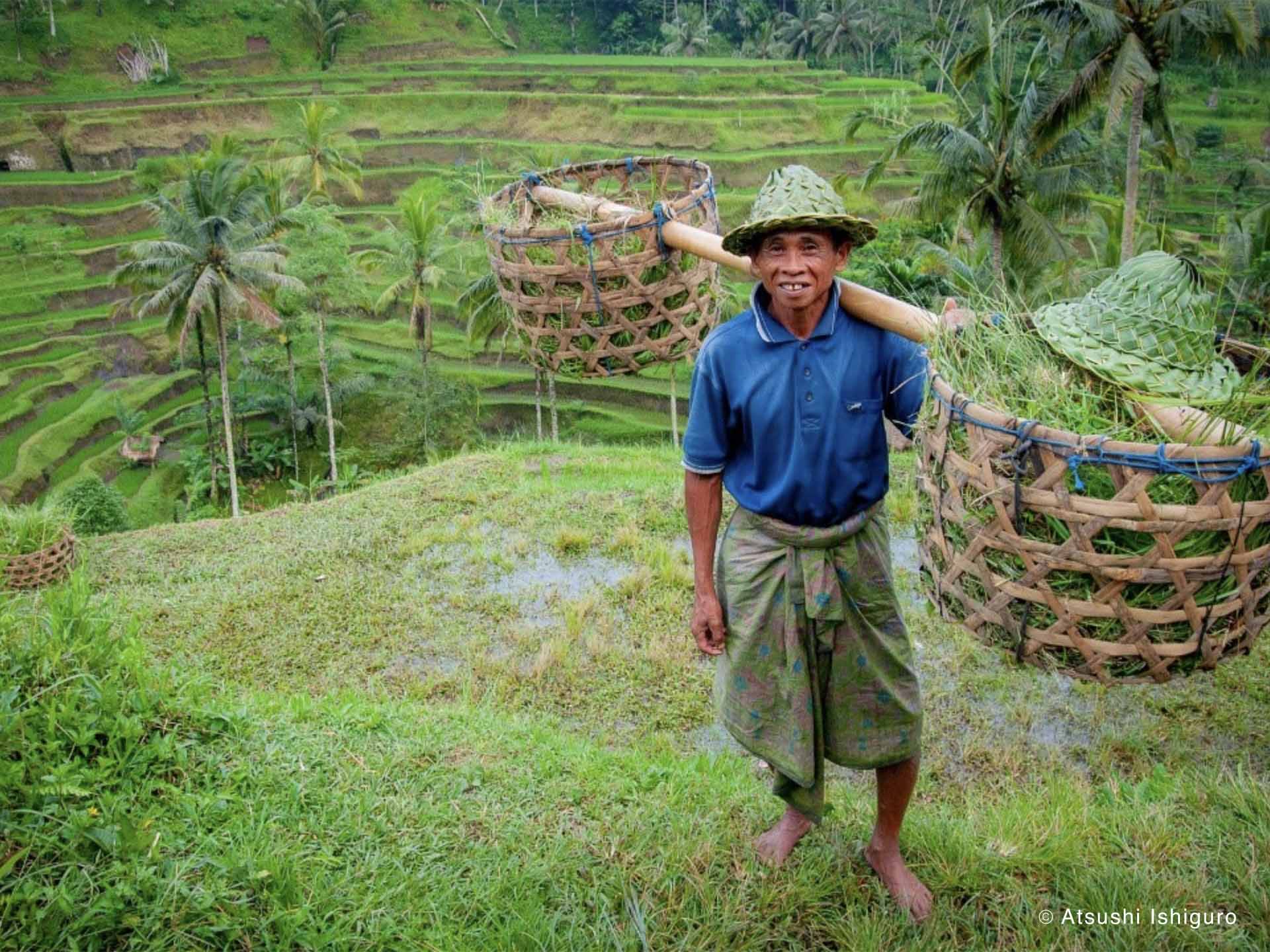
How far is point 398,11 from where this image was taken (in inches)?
1564

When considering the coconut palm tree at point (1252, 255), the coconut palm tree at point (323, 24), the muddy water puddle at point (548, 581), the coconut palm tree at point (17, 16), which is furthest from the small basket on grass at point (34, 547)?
the coconut palm tree at point (323, 24)

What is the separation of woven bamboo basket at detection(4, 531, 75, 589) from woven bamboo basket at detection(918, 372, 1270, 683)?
764 centimetres

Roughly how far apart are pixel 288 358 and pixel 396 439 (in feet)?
9.58

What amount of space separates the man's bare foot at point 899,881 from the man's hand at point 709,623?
2.12 feet

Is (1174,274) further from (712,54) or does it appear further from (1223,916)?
(712,54)

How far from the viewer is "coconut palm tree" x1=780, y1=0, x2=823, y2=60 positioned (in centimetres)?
4100

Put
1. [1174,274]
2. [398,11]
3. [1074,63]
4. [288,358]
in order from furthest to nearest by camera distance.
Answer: [398,11] < [288,358] < [1074,63] < [1174,274]

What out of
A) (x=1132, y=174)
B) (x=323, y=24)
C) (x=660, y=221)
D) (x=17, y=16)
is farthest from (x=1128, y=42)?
(x=17, y=16)

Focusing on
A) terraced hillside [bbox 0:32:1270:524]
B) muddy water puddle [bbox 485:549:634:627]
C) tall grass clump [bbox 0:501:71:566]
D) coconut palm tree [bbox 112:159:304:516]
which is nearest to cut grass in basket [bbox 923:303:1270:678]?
muddy water puddle [bbox 485:549:634:627]

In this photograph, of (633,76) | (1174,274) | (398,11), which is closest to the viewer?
(1174,274)

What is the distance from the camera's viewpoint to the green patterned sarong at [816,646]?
6.77 feet

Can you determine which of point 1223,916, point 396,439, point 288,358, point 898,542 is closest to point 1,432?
point 288,358

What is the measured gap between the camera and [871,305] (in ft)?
6.55

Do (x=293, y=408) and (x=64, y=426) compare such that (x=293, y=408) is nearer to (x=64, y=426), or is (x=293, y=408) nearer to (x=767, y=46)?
(x=64, y=426)
